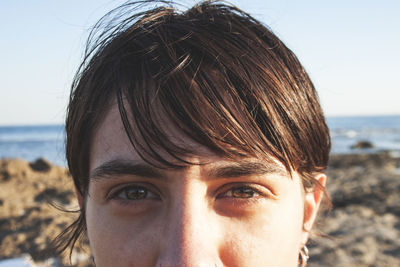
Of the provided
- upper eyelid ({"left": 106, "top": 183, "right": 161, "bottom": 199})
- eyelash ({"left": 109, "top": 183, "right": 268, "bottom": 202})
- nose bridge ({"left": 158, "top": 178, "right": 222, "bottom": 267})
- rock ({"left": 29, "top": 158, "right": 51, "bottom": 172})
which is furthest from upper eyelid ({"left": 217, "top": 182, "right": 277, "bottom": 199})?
rock ({"left": 29, "top": 158, "right": 51, "bottom": 172})

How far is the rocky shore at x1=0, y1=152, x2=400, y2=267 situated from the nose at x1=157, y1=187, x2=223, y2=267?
1987mm

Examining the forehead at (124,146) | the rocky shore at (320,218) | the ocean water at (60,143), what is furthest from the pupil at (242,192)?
the rocky shore at (320,218)

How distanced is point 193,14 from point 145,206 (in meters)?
1.06

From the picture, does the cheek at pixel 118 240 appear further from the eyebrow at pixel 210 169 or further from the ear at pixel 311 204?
the ear at pixel 311 204

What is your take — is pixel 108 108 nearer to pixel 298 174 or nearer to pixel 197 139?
pixel 197 139

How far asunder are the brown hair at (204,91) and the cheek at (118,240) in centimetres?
29

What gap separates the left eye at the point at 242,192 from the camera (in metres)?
1.50

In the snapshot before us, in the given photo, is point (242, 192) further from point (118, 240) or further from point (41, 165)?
point (41, 165)

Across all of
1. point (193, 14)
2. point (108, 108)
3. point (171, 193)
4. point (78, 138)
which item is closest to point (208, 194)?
point (171, 193)

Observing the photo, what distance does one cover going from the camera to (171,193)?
141 centimetres

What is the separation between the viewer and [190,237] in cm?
133

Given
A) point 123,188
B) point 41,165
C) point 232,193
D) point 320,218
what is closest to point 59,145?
point 41,165

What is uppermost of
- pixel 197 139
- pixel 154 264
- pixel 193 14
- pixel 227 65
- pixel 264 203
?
pixel 193 14

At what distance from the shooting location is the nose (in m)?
1.30
